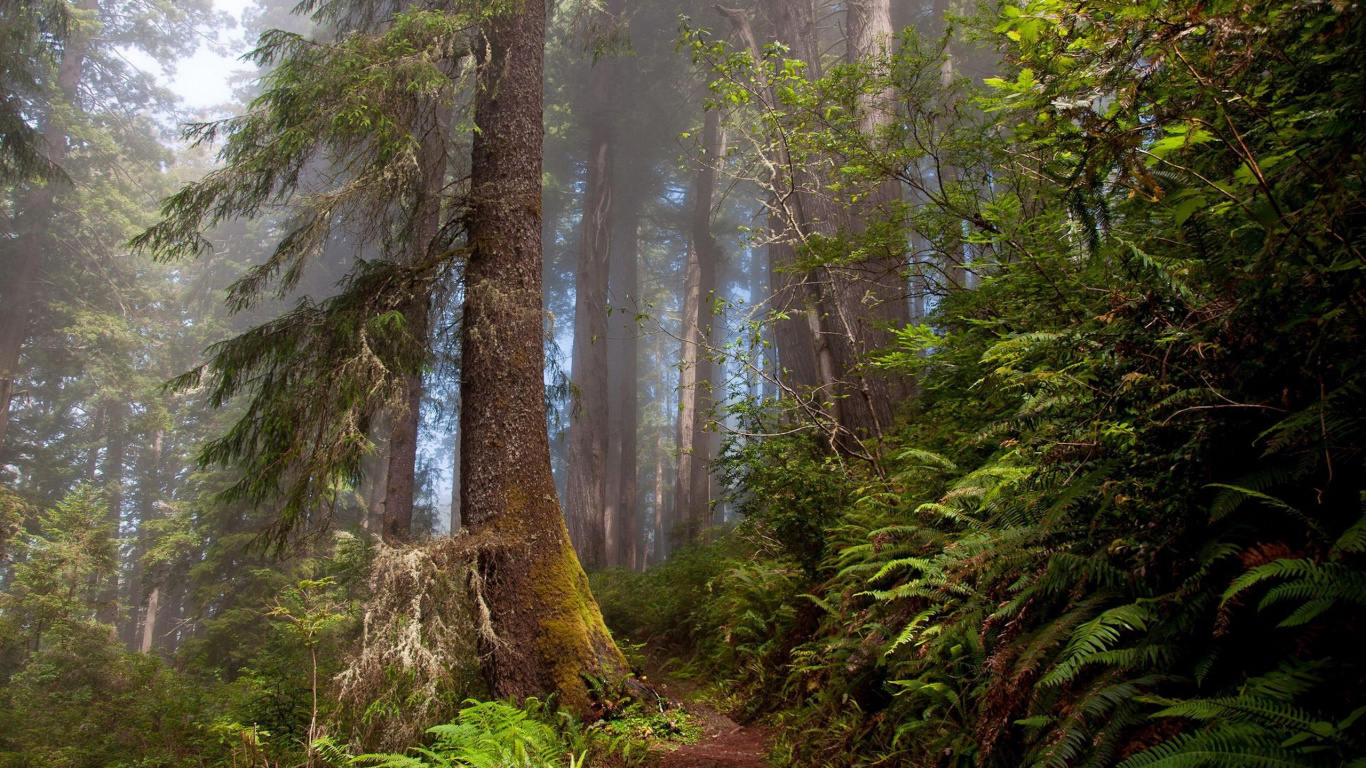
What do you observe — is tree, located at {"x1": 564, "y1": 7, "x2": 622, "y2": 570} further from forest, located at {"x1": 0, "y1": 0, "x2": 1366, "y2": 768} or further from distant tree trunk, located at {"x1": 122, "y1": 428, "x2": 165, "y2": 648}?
distant tree trunk, located at {"x1": 122, "y1": 428, "x2": 165, "y2": 648}

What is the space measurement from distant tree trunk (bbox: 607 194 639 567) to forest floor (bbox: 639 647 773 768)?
1291 cm

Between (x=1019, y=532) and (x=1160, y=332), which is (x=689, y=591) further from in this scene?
(x=1160, y=332)

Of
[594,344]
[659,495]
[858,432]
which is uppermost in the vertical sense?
[594,344]

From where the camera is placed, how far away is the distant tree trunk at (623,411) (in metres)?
19.0

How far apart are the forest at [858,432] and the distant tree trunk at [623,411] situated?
8.74 m

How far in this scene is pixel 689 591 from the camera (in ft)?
26.5

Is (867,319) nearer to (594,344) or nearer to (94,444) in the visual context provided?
(594,344)

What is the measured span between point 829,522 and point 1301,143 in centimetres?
387

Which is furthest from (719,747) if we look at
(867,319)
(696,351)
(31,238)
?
(31,238)

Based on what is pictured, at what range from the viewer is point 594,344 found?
13.1 meters

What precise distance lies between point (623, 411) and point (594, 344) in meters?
8.25

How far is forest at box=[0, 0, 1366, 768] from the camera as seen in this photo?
6.46 ft

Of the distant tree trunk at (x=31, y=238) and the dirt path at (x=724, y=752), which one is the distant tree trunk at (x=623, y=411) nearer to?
the dirt path at (x=724, y=752)

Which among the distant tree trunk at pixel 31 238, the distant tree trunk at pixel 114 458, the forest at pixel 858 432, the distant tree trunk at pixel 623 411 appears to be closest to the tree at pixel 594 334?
the distant tree trunk at pixel 623 411
